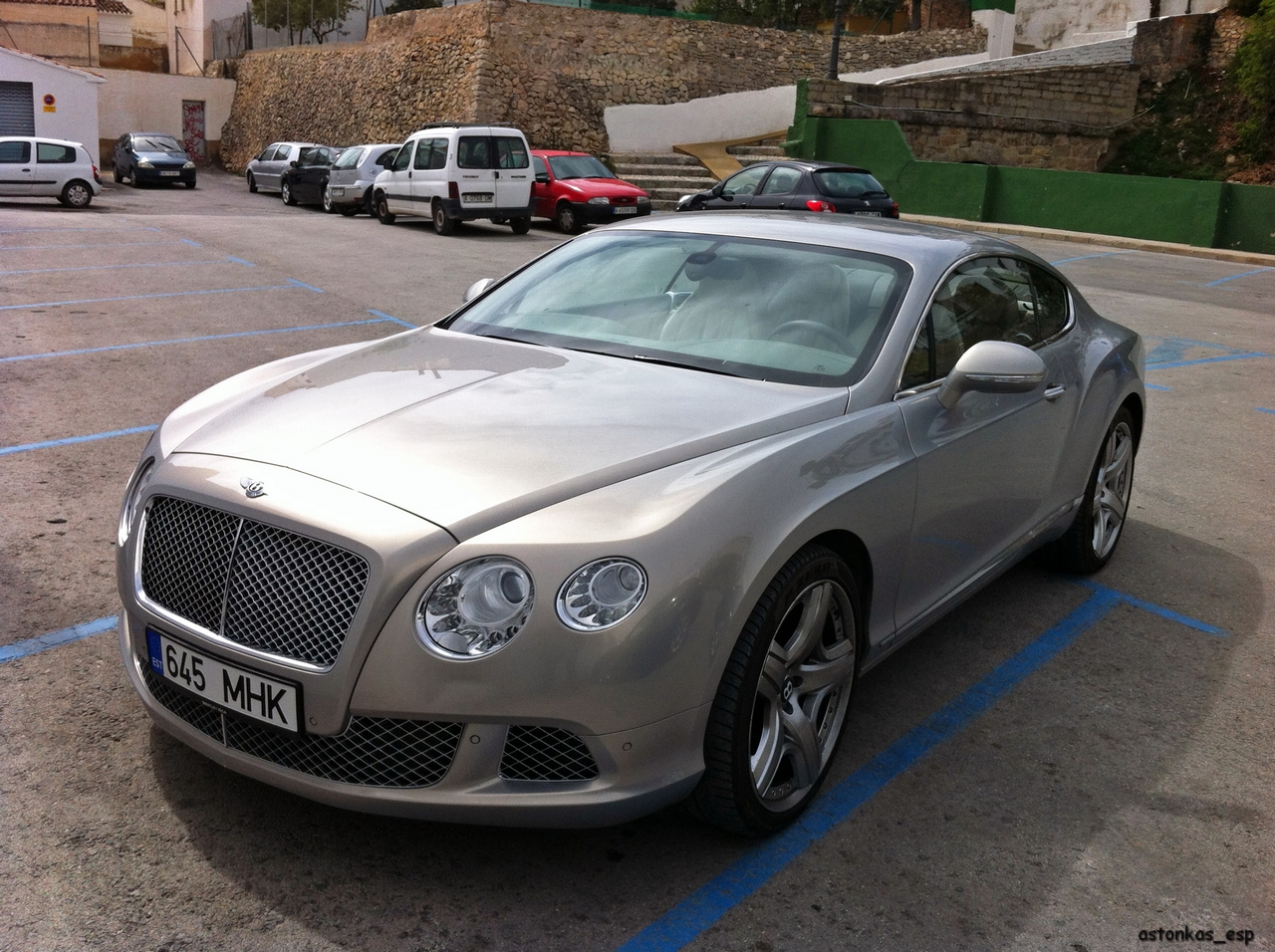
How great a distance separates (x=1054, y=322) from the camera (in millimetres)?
4840

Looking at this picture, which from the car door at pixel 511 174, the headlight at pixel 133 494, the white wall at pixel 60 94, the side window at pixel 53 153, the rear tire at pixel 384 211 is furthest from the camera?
the white wall at pixel 60 94

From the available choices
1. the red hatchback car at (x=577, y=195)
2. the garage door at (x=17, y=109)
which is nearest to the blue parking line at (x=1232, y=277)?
the red hatchback car at (x=577, y=195)

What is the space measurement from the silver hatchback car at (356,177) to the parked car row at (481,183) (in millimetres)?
21

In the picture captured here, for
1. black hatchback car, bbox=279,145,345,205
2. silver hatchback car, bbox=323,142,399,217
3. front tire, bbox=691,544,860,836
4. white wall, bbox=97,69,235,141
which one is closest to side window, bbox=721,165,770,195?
silver hatchback car, bbox=323,142,399,217

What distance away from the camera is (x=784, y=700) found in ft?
10.1

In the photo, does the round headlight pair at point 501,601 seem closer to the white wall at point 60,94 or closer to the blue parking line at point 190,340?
the blue parking line at point 190,340

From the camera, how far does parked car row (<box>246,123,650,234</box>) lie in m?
20.4

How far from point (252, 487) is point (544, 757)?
0.95 meters

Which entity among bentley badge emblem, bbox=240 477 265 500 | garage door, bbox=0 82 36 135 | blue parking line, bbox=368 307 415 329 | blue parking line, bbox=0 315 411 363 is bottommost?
blue parking line, bbox=0 315 411 363

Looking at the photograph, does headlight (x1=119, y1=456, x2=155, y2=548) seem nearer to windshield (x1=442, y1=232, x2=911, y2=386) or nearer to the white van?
windshield (x1=442, y1=232, x2=911, y2=386)

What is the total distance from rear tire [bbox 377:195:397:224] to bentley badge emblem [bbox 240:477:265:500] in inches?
805

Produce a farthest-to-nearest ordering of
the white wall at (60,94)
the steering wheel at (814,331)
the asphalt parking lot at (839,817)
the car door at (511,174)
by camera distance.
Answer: the white wall at (60,94) → the car door at (511,174) → the steering wheel at (814,331) → the asphalt parking lot at (839,817)

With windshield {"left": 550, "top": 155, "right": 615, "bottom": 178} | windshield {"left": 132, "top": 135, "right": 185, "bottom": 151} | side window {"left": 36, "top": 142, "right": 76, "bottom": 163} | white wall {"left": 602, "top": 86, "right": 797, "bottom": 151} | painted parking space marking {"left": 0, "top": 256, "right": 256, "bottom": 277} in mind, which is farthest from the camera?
white wall {"left": 602, "top": 86, "right": 797, "bottom": 151}

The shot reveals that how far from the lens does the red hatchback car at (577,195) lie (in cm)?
2162
